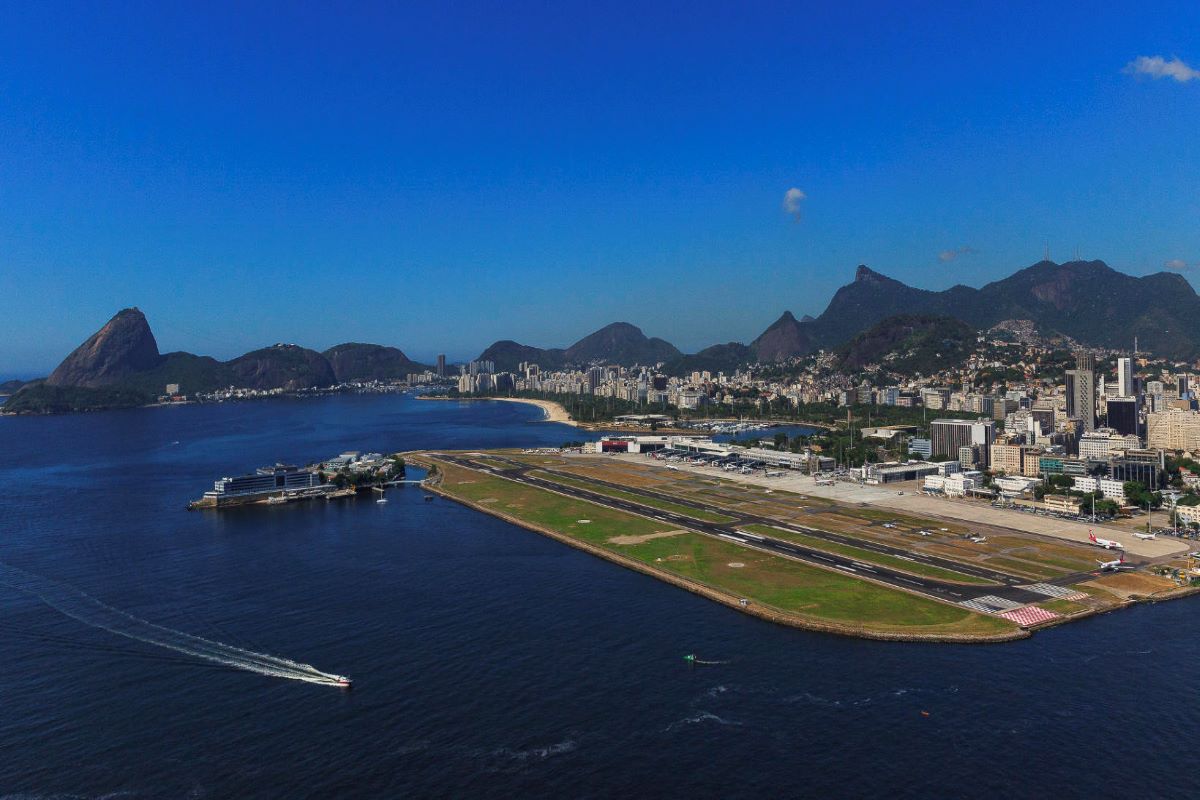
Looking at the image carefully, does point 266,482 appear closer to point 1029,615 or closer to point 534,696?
point 534,696

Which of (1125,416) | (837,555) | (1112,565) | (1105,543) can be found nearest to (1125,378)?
(1125,416)

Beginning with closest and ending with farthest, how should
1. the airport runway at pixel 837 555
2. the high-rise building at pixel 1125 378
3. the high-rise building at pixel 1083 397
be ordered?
the airport runway at pixel 837 555 < the high-rise building at pixel 1083 397 < the high-rise building at pixel 1125 378

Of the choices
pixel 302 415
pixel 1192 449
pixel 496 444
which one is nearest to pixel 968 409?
pixel 1192 449

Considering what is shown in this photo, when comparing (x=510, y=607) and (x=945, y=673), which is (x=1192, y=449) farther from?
(x=510, y=607)

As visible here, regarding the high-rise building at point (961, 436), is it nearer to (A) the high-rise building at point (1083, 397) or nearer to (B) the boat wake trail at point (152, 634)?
(A) the high-rise building at point (1083, 397)

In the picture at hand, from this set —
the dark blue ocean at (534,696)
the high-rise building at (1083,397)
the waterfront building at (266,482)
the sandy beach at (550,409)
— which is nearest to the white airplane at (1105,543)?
the dark blue ocean at (534,696)

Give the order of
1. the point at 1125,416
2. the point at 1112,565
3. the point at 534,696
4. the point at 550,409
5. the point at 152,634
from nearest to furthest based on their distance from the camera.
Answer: the point at 534,696, the point at 152,634, the point at 1112,565, the point at 1125,416, the point at 550,409
